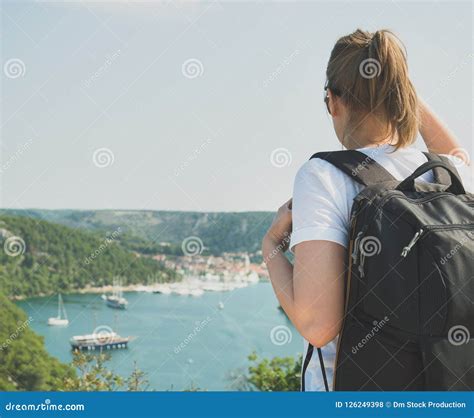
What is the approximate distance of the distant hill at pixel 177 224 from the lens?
10.5 m

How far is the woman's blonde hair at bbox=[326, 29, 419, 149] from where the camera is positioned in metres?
1.14

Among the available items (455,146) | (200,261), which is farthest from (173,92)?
(455,146)

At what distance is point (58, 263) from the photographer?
16438 mm

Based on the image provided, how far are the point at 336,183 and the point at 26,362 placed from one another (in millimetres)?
12294

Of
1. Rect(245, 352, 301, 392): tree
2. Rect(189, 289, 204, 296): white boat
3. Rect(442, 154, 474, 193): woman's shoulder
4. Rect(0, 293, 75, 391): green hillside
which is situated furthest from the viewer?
Rect(189, 289, 204, 296): white boat

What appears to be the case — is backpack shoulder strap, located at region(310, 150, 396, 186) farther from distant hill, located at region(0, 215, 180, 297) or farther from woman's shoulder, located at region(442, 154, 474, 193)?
distant hill, located at region(0, 215, 180, 297)

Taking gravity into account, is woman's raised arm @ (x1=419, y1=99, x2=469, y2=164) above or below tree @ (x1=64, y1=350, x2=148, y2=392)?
below

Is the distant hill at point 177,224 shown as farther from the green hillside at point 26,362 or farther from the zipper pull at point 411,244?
the zipper pull at point 411,244

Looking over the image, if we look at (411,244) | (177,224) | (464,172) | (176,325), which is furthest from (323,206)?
(176,325)

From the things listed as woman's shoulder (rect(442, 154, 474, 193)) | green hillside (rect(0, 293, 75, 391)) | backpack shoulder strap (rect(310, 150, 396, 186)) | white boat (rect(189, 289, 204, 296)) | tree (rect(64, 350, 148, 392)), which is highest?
white boat (rect(189, 289, 204, 296))

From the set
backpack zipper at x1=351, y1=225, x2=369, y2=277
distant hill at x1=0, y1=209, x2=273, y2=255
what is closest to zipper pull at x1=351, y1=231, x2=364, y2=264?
backpack zipper at x1=351, y1=225, x2=369, y2=277

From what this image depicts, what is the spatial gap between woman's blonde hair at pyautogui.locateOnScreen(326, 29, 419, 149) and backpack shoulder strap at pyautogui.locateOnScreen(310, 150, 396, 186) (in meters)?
0.08

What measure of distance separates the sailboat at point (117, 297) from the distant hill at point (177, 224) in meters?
1.70

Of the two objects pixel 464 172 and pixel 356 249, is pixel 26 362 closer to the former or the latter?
pixel 464 172
